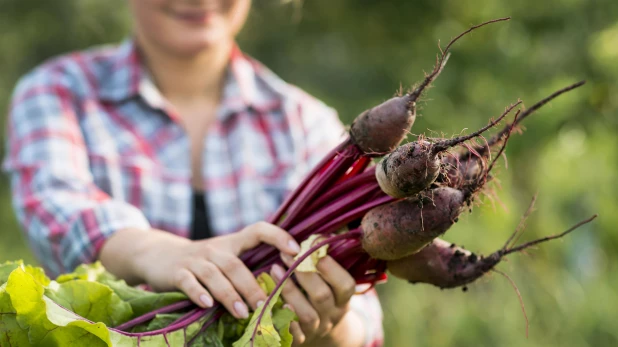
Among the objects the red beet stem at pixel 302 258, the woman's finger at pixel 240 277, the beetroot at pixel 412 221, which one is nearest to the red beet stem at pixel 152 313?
the woman's finger at pixel 240 277

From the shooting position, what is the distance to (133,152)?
212cm

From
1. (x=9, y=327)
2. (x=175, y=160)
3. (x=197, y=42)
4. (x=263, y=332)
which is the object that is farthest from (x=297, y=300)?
(x=197, y=42)

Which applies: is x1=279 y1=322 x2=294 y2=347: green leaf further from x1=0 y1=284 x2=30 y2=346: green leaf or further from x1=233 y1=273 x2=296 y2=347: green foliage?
x1=0 y1=284 x2=30 y2=346: green leaf

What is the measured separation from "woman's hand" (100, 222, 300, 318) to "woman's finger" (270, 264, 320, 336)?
0.15 feet

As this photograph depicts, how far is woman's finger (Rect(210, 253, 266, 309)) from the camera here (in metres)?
1.49

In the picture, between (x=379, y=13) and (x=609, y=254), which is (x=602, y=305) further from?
(x=379, y=13)

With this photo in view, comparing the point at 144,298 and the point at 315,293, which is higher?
the point at 315,293

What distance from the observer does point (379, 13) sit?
4500mm

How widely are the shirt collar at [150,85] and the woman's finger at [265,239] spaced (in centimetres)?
82

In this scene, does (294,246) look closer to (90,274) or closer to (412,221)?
(412,221)

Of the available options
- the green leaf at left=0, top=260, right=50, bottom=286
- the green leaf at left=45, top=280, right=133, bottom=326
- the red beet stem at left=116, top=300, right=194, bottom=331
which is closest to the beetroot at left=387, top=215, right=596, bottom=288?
the red beet stem at left=116, top=300, right=194, bottom=331

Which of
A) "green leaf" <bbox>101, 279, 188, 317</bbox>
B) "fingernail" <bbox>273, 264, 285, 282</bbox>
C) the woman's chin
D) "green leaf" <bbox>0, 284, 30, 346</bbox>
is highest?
the woman's chin

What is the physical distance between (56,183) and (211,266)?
0.64m

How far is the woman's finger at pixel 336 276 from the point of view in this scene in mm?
1487
